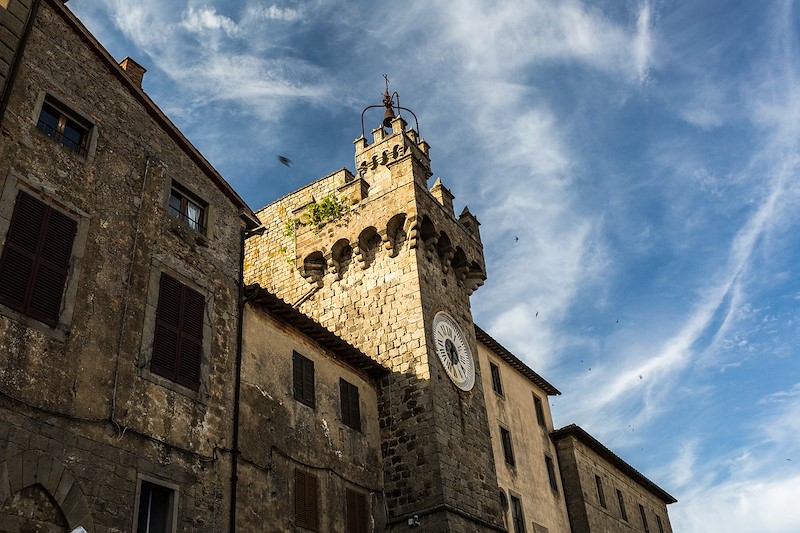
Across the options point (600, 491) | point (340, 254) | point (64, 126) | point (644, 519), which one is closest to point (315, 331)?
point (340, 254)

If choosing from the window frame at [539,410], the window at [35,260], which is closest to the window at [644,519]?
the window frame at [539,410]

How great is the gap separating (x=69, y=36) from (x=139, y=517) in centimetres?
835

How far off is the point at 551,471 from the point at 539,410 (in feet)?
8.46

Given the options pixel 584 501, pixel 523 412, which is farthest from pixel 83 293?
pixel 584 501

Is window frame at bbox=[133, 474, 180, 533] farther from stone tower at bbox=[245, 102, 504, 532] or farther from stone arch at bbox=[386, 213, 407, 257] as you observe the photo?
stone arch at bbox=[386, 213, 407, 257]

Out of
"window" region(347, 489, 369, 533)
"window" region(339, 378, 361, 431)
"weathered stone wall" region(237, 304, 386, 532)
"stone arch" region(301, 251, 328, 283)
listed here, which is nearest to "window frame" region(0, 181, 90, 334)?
"weathered stone wall" region(237, 304, 386, 532)

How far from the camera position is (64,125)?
12.4 metres

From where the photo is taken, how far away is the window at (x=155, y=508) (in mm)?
11062

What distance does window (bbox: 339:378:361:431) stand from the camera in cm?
1705

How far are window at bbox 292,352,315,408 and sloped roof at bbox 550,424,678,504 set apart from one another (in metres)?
16.3

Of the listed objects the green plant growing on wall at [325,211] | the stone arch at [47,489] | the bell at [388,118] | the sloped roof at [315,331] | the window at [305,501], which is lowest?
the stone arch at [47,489]

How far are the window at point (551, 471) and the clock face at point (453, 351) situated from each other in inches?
366

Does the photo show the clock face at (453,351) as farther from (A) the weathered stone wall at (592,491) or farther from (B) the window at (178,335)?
(A) the weathered stone wall at (592,491)

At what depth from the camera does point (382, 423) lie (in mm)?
18297
